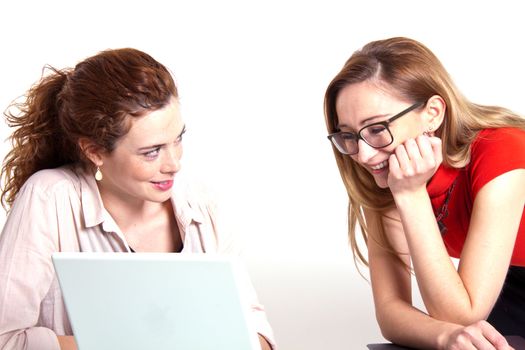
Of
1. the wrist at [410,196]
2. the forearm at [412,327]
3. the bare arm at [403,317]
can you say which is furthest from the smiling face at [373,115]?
the forearm at [412,327]

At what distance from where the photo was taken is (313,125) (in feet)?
20.0

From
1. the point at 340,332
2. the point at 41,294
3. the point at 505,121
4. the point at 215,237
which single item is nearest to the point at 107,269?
the point at 41,294

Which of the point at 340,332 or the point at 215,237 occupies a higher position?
the point at 215,237

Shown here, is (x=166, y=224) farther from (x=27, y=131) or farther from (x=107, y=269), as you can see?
(x=107, y=269)

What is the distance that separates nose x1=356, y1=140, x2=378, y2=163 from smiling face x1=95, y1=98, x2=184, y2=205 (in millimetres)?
550

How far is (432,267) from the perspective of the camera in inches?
100

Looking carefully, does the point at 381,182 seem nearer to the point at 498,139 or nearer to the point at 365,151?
the point at 365,151

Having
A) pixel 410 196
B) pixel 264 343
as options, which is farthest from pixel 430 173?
pixel 264 343

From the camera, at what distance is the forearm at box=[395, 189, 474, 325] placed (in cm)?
251

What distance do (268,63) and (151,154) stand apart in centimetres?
359

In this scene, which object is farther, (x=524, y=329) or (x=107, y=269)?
(x=524, y=329)

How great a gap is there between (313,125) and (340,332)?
192cm

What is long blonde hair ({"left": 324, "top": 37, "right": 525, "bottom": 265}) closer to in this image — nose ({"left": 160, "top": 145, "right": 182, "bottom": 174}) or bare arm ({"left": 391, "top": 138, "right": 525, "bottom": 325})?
bare arm ({"left": 391, "top": 138, "right": 525, "bottom": 325})

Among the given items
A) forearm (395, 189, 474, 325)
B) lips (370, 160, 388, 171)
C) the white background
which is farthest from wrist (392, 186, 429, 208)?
the white background
